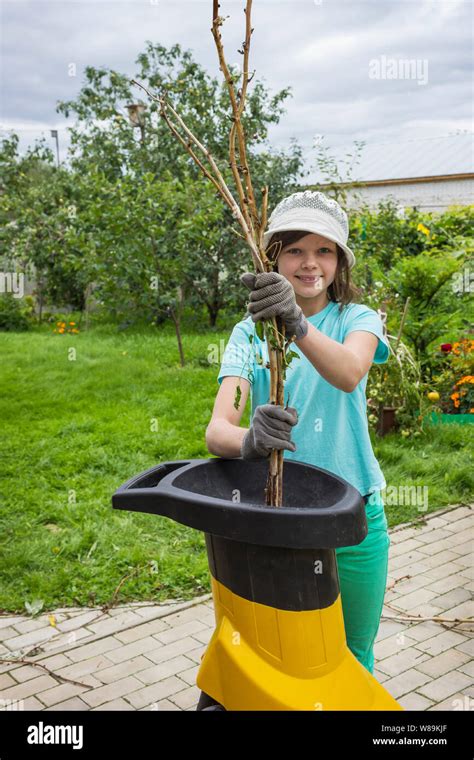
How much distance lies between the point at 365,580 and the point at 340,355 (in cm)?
63

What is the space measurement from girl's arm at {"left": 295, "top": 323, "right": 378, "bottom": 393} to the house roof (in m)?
16.0

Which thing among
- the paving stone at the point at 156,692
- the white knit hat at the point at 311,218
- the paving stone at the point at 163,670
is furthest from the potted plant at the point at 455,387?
the white knit hat at the point at 311,218

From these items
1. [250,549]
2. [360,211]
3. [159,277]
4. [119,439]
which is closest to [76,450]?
[119,439]

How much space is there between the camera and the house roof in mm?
18500

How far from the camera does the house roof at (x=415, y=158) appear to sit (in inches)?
728

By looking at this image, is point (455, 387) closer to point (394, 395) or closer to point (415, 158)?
point (394, 395)

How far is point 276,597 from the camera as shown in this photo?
1.66 m

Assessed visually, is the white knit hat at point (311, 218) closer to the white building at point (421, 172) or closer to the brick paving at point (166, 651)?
the brick paving at point (166, 651)

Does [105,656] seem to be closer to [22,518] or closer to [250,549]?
[22,518]

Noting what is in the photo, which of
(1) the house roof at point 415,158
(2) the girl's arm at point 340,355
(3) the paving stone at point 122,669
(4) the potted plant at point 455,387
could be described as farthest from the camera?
(1) the house roof at point 415,158

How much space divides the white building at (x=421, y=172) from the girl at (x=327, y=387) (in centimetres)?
1516

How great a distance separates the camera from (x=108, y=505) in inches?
185

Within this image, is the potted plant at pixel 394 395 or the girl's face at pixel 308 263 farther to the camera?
the potted plant at pixel 394 395

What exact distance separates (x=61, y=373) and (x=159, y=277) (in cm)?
136
